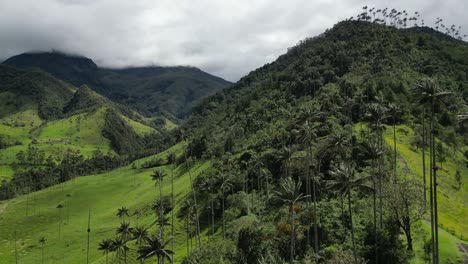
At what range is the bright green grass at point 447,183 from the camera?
78838mm

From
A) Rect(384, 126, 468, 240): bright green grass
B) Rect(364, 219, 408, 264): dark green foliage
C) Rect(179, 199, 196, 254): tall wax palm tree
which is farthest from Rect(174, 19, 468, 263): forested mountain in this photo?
Rect(179, 199, 196, 254): tall wax palm tree

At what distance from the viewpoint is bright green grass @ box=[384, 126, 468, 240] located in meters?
78.8

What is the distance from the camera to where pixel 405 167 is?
9300cm

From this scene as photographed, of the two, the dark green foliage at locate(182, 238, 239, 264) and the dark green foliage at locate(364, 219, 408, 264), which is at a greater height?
the dark green foliage at locate(364, 219, 408, 264)

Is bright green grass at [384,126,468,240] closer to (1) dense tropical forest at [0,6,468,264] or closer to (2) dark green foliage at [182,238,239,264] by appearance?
(1) dense tropical forest at [0,6,468,264]

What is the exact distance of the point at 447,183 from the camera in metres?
98.5

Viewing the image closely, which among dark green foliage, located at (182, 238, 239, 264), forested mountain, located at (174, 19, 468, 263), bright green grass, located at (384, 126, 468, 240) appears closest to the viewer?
forested mountain, located at (174, 19, 468, 263)

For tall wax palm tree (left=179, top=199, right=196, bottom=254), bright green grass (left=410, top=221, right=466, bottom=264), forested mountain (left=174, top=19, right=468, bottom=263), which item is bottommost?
tall wax palm tree (left=179, top=199, right=196, bottom=254)

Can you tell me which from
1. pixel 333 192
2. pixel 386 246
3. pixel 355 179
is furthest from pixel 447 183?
pixel 386 246

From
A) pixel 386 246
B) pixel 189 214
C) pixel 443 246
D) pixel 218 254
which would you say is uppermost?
pixel 386 246

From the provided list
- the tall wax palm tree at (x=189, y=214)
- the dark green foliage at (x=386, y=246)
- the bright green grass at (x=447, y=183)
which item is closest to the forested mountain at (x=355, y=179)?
the dark green foliage at (x=386, y=246)

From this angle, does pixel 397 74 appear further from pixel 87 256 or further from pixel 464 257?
pixel 87 256

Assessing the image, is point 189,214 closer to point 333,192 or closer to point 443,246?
point 333,192

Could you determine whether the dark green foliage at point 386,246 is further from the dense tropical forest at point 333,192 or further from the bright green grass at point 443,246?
the bright green grass at point 443,246
